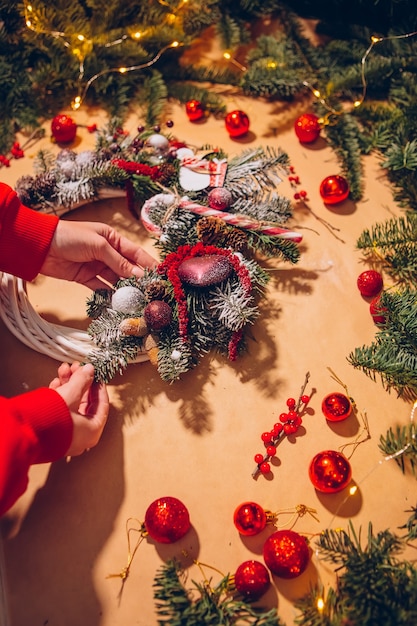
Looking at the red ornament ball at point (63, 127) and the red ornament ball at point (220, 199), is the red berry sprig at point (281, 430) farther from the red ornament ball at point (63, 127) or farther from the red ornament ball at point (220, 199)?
the red ornament ball at point (63, 127)

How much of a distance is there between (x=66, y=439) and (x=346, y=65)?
128cm

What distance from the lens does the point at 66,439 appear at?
1.04 metres

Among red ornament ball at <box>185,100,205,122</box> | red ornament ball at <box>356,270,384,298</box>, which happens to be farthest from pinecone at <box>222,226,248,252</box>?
red ornament ball at <box>185,100,205,122</box>

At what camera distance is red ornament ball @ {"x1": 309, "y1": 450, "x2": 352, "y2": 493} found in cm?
105

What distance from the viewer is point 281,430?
1140 millimetres

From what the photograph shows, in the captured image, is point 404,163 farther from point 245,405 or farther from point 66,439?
point 66,439

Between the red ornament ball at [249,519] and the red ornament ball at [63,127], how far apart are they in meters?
1.09

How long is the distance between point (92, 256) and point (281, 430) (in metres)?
0.57

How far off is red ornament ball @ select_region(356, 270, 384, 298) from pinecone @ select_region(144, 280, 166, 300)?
1.52 ft

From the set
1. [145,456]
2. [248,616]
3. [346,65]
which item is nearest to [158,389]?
[145,456]

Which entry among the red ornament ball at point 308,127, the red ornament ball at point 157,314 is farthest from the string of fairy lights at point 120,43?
the red ornament ball at point 157,314

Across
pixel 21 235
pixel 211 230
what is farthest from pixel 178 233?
pixel 21 235

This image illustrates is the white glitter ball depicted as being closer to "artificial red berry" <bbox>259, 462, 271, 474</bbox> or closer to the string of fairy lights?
"artificial red berry" <bbox>259, 462, 271, 474</bbox>

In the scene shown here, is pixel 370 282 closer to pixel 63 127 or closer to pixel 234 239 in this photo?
pixel 234 239
